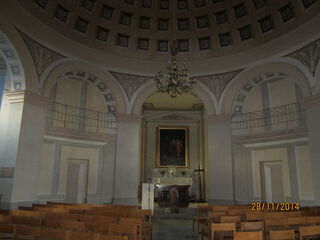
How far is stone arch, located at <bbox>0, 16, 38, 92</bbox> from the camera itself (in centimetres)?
818

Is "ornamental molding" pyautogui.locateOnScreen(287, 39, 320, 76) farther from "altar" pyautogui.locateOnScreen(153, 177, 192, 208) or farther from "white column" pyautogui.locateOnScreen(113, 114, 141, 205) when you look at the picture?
"white column" pyautogui.locateOnScreen(113, 114, 141, 205)

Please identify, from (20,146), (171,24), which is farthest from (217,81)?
(20,146)

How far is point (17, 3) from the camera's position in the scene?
27.3ft

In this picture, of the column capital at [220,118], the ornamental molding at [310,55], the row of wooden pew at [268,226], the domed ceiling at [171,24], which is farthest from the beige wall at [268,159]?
the domed ceiling at [171,24]

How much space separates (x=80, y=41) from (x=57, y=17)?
1242 millimetres

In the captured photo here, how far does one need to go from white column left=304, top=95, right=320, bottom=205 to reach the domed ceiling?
3082mm

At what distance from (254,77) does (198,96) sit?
2.53 metres

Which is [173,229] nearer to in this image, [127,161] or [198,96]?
[127,161]

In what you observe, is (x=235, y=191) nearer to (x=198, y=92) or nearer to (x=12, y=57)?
(x=198, y=92)

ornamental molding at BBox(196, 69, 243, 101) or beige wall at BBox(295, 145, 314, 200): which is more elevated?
ornamental molding at BBox(196, 69, 243, 101)
